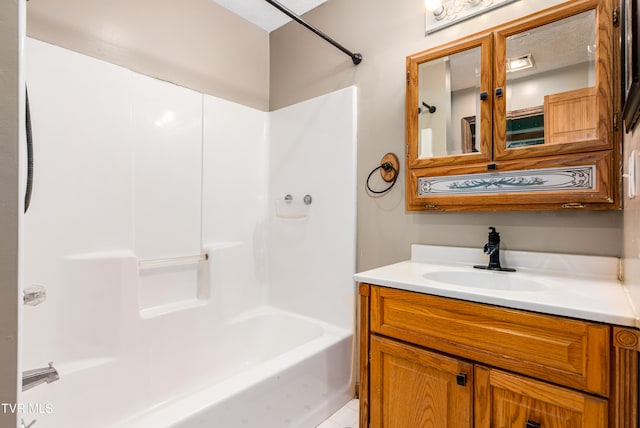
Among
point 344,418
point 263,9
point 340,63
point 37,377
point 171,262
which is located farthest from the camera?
point 263,9

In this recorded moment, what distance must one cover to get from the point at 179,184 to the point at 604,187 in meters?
2.05

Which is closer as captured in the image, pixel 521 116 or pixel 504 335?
pixel 504 335

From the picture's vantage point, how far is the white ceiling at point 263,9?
2.11m

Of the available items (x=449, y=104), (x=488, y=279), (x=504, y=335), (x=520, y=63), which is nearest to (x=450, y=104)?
(x=449, y=104)

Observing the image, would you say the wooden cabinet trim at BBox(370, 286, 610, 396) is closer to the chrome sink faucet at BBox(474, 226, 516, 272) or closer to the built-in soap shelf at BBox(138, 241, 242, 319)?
the chrome sink faucet at BBox(474, 226, 516, 272)

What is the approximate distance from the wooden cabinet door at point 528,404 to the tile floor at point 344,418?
824mm

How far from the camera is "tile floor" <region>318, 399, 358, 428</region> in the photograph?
5.41ft

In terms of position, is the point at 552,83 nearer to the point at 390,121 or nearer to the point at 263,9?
the point at 390,121

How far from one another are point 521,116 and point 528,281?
691 millimetres

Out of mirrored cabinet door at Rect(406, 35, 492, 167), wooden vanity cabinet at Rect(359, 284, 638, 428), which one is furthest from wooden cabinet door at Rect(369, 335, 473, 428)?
mirrored cabinet door at Rect(406, 35, 492, 167)

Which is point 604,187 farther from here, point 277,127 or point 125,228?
point 125,228

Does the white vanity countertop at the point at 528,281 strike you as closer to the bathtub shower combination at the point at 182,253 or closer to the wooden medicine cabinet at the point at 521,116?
the wooden medicine cabinet at the point at 521,116

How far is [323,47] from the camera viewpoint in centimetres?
212

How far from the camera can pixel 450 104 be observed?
61.4 inches
